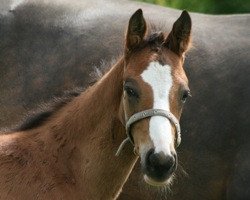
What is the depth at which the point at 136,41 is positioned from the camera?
596cm

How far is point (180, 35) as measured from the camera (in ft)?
19.9

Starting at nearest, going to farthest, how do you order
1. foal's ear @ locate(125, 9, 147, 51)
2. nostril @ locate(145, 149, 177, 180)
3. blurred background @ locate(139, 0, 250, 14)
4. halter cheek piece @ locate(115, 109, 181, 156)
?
nostril @ locate(145, 149, 177, 180) < halter cheek piece @ locate(115, 109, 181, 156) < foal's ear @ locate(125, 9, 147, 51) < blurred background @ locate(139, 0, 250, 14)

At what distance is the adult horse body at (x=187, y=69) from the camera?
7.11 meters

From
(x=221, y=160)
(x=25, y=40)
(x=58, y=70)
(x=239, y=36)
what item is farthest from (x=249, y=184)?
(x=25, y=40)

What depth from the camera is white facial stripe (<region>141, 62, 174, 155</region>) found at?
5477 millimetres

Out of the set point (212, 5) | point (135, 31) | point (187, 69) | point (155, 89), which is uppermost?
point (135, 31)

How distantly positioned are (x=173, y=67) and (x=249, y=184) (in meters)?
1.67

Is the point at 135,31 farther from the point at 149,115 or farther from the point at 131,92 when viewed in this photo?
the point at 149,115

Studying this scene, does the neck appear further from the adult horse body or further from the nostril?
the adult horse body

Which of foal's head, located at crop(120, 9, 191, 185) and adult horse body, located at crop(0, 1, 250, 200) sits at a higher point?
foal's head, located at crop(120, 9, 191, 185)

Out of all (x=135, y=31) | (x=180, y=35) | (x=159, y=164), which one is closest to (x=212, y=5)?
(x=180, y=35)

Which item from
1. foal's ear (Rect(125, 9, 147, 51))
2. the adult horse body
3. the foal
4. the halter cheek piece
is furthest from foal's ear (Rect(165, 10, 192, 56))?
the adult horse body

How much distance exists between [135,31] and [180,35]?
0.32m

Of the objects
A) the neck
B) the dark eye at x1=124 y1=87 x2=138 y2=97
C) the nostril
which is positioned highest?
the dark eye at x1=124 y1=87 x2=138 y2=97
